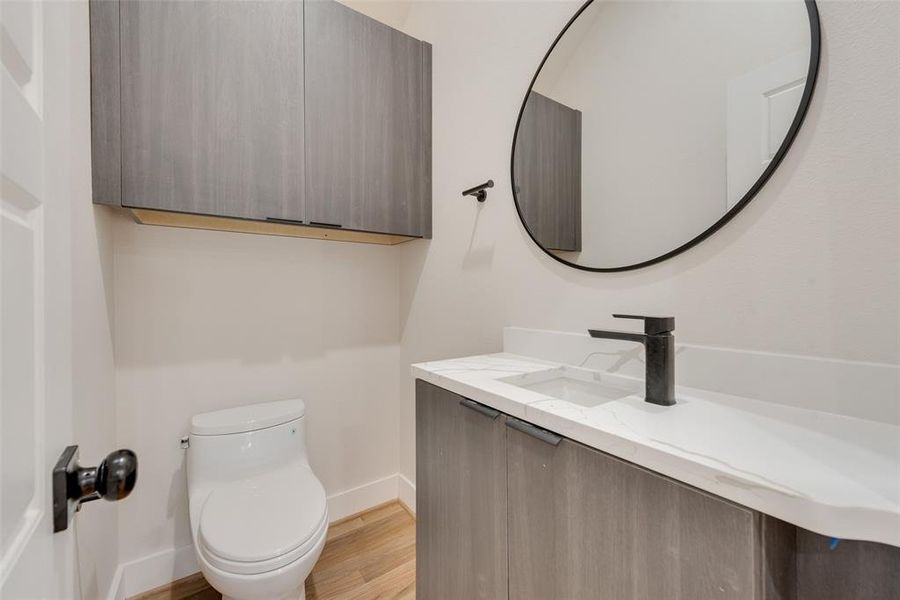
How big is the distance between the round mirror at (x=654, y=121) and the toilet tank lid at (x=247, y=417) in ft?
4.36

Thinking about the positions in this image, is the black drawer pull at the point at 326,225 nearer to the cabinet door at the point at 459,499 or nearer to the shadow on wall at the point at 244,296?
the shadow on wall at the point at 244,296

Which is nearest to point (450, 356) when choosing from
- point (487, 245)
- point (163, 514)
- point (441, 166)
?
point (487, 245)

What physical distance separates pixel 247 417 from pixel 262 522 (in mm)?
481

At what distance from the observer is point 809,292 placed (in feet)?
2.32

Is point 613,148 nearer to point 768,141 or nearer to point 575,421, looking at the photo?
point 768,141

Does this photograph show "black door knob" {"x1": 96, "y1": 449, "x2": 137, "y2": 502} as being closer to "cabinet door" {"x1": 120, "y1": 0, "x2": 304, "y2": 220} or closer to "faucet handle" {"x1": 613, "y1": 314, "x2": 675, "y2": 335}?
"faucet handle" {"x1": 613, "y1": 314, "x2": 675, "y2": 335}

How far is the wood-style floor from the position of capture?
144 centimetres

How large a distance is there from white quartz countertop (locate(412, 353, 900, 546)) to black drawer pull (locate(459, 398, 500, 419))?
0.04 feet

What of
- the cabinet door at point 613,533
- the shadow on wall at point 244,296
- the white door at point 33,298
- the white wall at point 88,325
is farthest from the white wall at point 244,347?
the cabinet door at point 613,533

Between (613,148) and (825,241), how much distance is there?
0.57 metres

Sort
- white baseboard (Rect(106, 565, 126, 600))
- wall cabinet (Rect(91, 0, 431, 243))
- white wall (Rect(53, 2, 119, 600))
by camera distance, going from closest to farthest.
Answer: white wall (Rect(53, 2, 119, 600)), wall cabinet (Rect(91, 0, 431, 243)), white baseboard (Rect(106, 565, 126, 600))

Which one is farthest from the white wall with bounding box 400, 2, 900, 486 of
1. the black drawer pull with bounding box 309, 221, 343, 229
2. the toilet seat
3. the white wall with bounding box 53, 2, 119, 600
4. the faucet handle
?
the white wall with bounding box 53, 2, 119, 600

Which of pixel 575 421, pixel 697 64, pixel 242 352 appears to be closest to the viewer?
pixel 575 421

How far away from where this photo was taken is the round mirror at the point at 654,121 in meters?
0.76
